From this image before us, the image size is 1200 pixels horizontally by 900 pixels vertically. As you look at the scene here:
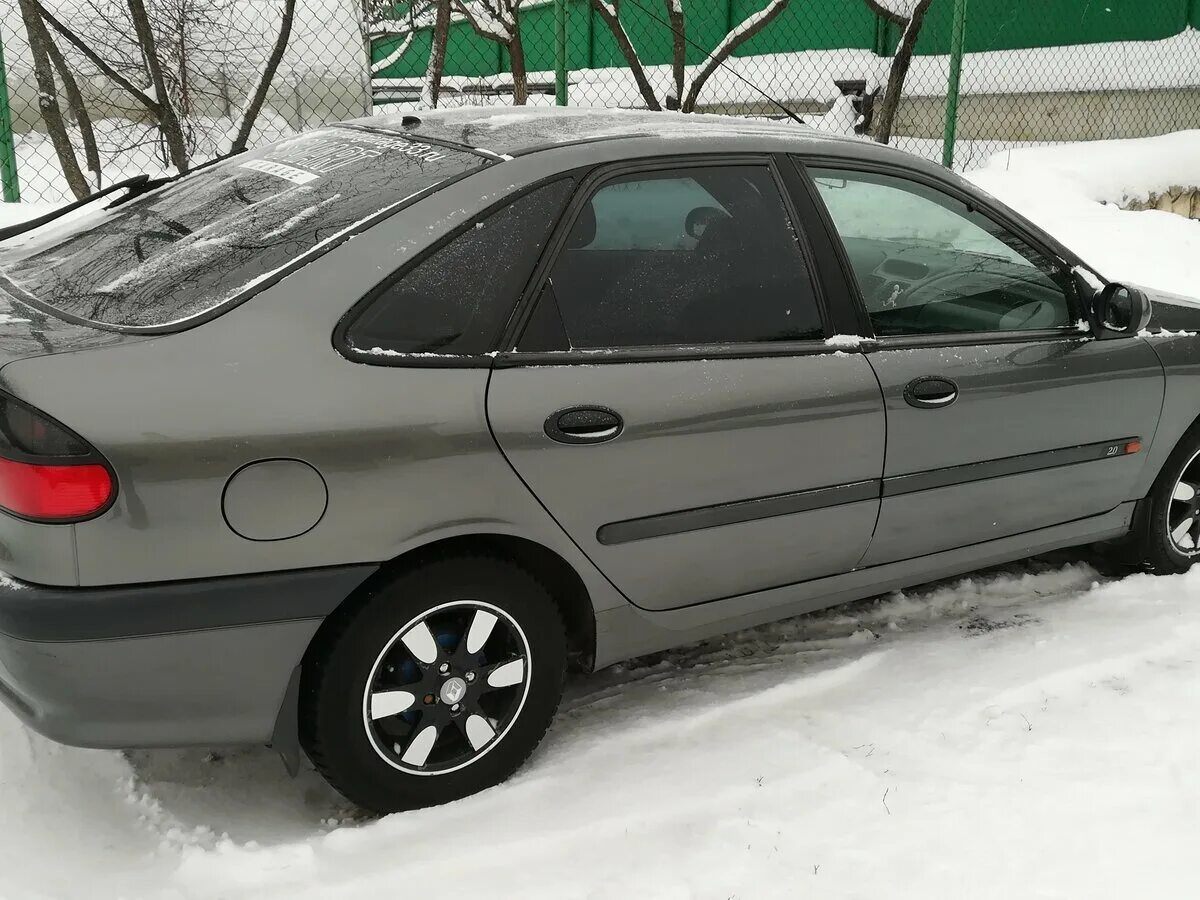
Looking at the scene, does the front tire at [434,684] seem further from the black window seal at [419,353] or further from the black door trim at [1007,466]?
the black door trim at [1007,466]

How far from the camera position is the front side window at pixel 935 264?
3.40 metres

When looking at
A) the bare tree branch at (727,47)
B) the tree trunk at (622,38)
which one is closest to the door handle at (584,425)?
the tree trunk at (622,38)

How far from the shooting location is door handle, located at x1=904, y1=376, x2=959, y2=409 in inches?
131

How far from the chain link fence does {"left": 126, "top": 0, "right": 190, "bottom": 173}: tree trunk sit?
0.7 inches

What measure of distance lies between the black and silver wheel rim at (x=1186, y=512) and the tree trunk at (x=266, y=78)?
6075mm

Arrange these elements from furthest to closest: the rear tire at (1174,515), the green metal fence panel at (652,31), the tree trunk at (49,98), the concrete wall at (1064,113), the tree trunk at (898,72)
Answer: the green metal fence panel at (652,31) < the concrete wall at (1064,113) < the tree trunk at (898,72) < the tree trunk at (49,98) < the rear tire at (1174,515)

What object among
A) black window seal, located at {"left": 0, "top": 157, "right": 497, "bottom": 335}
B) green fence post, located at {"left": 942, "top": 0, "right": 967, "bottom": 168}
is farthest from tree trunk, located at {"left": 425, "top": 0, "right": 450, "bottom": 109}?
black window seal, located at {"left": 0, "top": 157, "right": 497, "bottom": 335}

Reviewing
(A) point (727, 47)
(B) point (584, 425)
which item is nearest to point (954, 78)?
(A) point (727, 47)

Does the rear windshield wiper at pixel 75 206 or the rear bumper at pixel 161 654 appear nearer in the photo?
the rear bumper at pixel 161 654

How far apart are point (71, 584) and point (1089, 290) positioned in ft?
10.0

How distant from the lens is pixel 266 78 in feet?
26.1

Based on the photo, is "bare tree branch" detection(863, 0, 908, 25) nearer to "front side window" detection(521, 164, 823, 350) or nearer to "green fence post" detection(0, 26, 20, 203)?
"green fence post" detection(0, 26, 20, 203)

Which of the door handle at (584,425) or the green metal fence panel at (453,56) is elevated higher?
the green metal fence panel at (453,56)

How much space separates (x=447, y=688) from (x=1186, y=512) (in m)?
2.88
